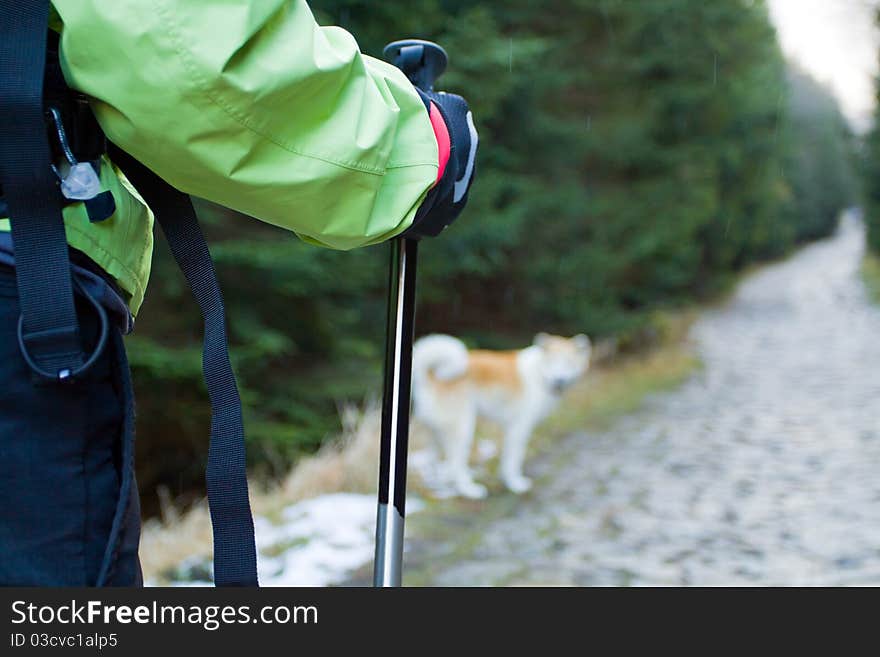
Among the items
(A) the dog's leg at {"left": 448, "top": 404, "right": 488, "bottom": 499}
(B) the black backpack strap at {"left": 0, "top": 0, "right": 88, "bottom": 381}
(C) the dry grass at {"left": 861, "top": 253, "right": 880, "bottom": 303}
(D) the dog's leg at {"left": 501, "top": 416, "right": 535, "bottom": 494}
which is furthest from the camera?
(C) the dry grass at {"left": 861, "top": 253, "right": 880, "bottom": 303}

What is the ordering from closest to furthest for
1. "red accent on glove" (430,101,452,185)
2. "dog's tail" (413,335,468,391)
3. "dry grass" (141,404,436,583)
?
"red accent on glove" (430,101,452,185) < "dry grass" (141,404,436,583) < "dog's tail" (413,335,468,391)

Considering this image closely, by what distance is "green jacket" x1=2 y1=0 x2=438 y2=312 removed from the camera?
119 centimetres

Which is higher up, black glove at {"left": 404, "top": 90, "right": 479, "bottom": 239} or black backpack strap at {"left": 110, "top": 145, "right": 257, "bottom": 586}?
black glove at {"left": 404, "top": 90, "right": 479, "bottom": 239}

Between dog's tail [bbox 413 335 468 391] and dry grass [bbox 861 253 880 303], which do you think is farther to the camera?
dry grass [bbox 861 253 880 303]

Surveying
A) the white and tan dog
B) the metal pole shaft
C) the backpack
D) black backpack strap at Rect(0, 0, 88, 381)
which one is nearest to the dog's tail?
the white and tan dog

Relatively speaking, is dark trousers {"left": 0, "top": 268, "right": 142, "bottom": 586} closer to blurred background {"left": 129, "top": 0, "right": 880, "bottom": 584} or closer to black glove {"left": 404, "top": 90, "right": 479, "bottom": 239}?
black glove {"left": 404, "top": 90, "right": 479, "bottom": 239}

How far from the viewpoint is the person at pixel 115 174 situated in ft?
3.92

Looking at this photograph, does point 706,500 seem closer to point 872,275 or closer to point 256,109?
point 256,109

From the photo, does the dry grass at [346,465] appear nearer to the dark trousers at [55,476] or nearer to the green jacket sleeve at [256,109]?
the dark trousers at [55,476]

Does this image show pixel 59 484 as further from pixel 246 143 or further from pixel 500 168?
pixel 500 168

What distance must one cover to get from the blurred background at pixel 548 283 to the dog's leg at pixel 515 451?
12 cm

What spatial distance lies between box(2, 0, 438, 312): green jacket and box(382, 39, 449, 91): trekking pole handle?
0.23 m

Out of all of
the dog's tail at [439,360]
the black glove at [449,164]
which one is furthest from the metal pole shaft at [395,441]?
the dog's tail at [439,360]

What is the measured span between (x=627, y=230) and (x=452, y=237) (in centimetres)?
426
